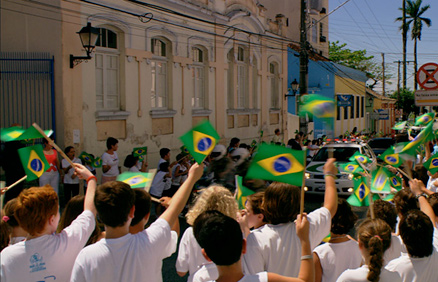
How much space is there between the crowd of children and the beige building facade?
28.6ft

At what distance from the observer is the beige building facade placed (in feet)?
38.4

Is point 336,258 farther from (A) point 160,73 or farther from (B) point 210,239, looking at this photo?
(A) point 160,73

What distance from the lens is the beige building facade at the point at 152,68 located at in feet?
38.4

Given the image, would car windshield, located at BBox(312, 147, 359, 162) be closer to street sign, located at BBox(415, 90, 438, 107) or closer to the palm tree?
street sign, located at BBox(415, 90, 438, 107)

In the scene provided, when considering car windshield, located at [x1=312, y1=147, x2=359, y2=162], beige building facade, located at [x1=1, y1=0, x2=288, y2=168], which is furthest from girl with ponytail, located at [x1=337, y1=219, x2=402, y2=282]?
car windshield, located at [x1=312, y1=147, x2=359, y2=162]

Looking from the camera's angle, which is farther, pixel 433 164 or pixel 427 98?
pixel 427 98

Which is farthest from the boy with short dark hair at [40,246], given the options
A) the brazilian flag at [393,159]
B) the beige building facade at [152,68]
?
the beige building facade at [152,68]

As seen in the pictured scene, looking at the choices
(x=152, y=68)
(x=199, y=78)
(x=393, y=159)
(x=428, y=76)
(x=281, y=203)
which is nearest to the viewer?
(x=281, y=203)

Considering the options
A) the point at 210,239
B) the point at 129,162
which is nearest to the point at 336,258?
the point at 210,239

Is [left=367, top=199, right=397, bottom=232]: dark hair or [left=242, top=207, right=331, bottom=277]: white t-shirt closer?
[left=242, top=207, right=331, bottom=277]: white t-shirt

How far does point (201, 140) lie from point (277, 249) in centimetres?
107

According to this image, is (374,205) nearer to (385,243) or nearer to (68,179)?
(385,243)

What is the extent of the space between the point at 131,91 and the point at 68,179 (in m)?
4.82

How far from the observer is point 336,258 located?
11.6 feet
